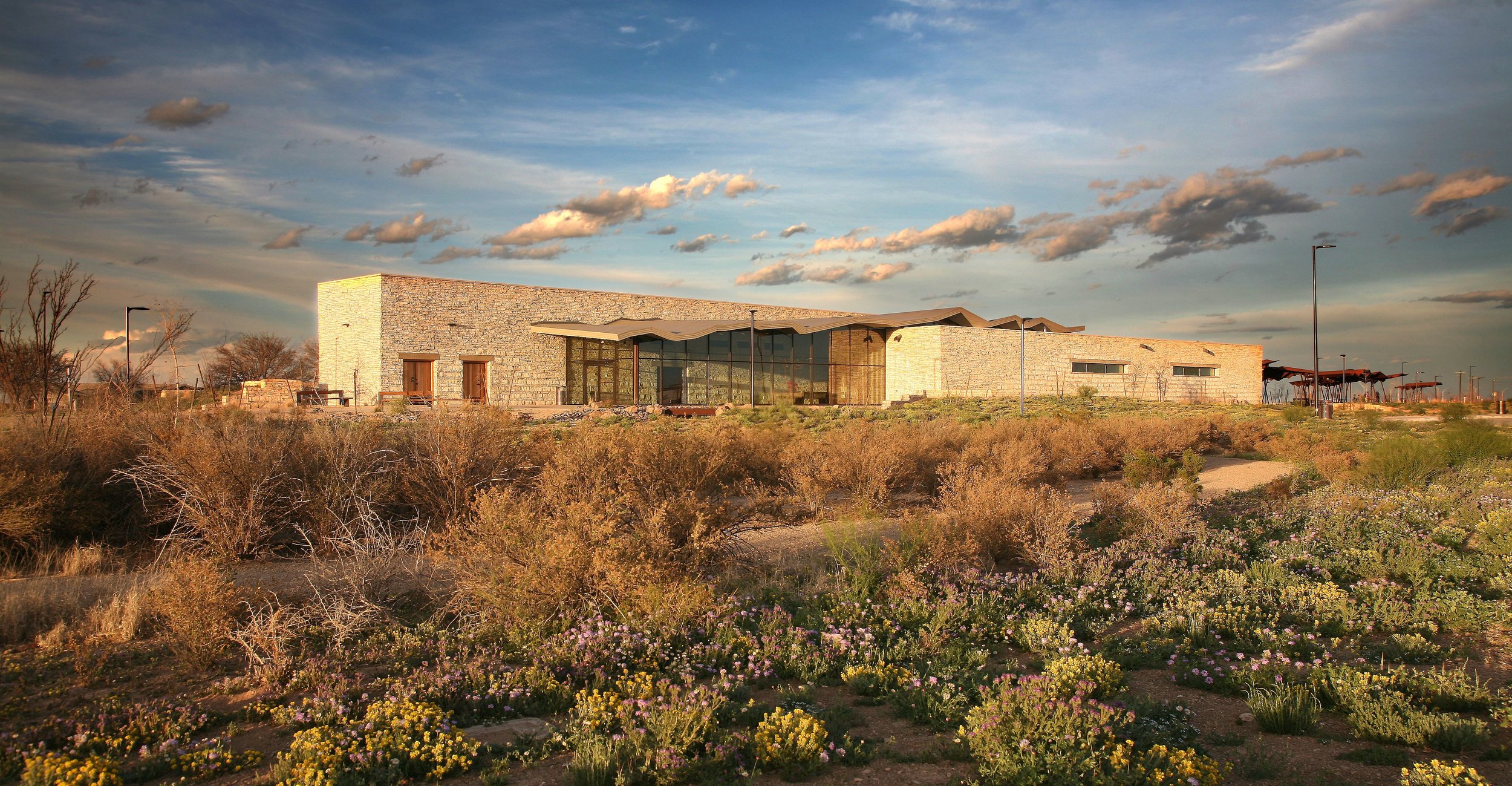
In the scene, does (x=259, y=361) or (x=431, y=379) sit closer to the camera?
(x=431, y=379)

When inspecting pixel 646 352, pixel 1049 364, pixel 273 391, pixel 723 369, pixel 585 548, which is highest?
pixel 646 352

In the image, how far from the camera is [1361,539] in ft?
28.5

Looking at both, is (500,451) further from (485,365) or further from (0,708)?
(485,365)

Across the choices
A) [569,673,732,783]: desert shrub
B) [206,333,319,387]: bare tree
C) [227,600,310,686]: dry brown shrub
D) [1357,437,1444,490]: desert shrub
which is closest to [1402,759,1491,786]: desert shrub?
[569,673,732,783]: desert shrub

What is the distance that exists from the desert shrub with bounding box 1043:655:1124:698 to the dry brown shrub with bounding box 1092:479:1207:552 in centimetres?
388

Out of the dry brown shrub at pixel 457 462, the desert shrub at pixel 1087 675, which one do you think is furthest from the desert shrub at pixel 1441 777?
the dry brown shrub at pixel 457 462

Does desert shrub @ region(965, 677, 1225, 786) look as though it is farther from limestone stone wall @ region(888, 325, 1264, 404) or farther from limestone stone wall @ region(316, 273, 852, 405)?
limestone stone wall @ region(888, 325, 1264, 404)

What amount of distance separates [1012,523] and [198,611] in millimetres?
6930

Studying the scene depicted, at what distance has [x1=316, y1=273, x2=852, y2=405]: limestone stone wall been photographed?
3222cm

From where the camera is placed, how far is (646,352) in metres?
34.4

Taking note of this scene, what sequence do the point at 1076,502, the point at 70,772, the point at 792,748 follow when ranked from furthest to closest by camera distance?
the point at 1076,502 < the point at 792,748 < the point at 70,772

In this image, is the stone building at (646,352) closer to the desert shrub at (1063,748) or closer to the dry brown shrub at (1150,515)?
the dry brown shrub at (1150,515)

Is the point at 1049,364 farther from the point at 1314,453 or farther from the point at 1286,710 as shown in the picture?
the point at 1286,710

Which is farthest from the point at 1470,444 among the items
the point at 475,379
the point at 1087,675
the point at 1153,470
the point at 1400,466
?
the point at 475,379
